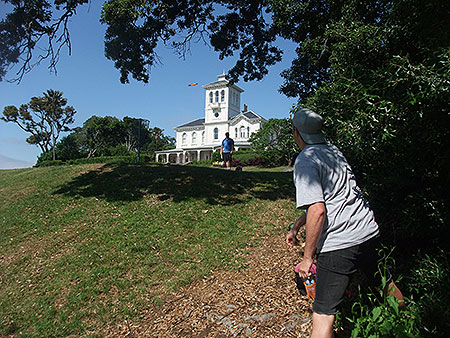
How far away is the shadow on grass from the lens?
7.76m

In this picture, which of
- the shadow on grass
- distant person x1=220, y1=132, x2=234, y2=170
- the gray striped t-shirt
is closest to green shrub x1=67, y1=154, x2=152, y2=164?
distant person x1=220, y1=132, x2=234, y2=170

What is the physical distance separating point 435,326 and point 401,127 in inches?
59.7

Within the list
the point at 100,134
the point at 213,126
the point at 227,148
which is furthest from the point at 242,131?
the point at 227,148

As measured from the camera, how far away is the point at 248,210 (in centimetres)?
692

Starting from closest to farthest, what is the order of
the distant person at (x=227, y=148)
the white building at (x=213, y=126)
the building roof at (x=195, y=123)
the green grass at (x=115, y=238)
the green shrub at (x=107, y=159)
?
the green grass at (x=115, y=238)
the distant person at (x=227, y=148)
the green shrub at (x=107, y=159)
the white building at (x=213, y=126)
the building roof at (x=195, y=123)

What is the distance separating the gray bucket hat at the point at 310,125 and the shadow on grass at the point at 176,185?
16.6 feet

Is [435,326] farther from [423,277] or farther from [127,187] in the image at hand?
[127,187]

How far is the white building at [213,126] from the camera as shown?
51.4 meters

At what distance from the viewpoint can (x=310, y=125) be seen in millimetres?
2303

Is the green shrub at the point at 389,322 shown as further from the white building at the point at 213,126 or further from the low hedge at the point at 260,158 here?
the white building at the point at 213,126

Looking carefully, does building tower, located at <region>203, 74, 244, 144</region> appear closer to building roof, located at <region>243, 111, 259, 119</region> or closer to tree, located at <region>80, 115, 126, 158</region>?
building roof, located at <region>243, 111, 259, 119</region>

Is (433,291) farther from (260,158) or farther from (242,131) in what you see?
(242,131)

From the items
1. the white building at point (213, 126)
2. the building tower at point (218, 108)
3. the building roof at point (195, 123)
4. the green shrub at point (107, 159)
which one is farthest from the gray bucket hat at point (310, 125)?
the building roof at point (195, 123)

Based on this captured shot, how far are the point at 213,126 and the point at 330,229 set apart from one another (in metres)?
52.8
